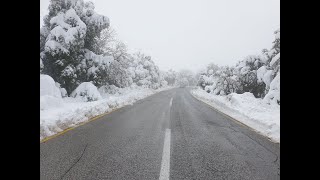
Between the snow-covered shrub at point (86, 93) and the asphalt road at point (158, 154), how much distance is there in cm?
1131

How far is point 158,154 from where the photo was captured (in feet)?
20.3

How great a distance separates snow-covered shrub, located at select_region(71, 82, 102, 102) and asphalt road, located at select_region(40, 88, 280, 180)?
11.3 m

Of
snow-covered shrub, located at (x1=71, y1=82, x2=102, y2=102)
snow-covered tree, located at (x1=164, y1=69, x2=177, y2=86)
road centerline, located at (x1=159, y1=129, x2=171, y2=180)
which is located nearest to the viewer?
road centerline, located at (x1=159, y1=129, x2=171, y2=180)

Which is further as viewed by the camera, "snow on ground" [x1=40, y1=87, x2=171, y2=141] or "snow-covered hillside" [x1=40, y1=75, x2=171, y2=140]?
"snow-covered hillside" [x1=40, y1=75, x2=171, y2=140]

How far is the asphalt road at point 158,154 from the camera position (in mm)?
4938

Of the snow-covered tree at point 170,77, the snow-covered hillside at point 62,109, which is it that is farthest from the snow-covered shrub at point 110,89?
the snow-covered tree at point 170,77

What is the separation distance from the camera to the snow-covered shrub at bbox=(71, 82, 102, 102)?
20.3m

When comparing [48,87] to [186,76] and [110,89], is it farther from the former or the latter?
[186,76]

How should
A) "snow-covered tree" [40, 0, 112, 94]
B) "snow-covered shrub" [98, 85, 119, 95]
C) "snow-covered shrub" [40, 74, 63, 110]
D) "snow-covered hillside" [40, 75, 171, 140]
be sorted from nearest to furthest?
"snow-covered hillside" [40, 75, 171, 140]
"snow-covered shrub" [40, 74, 63, 110]
"snow-covered tree" [40, 0, 112, 94]
"snow-covered shrub" [98, 85, 119, 95]

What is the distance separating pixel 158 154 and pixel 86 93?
15.4m

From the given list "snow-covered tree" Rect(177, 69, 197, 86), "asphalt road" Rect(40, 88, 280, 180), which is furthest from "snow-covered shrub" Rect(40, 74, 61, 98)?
"snow-covered tree" Rect(177, 69, 197, 86)

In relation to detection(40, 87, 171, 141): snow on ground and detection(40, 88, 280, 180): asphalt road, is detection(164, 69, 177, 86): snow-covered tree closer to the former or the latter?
detection(40, 87, 171, 141): snow on ground
